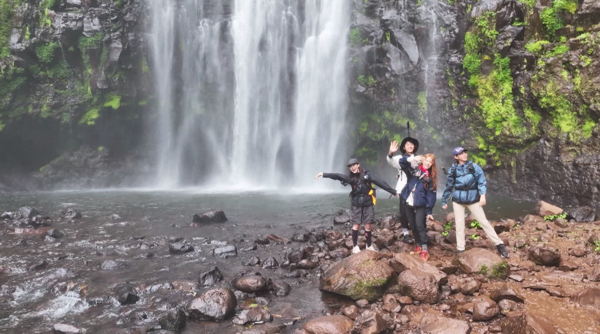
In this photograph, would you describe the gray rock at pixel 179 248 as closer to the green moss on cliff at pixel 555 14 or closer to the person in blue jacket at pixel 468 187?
the person in blue jacket at pixel 468 187

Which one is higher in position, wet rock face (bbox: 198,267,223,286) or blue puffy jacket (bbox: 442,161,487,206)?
blue puffy jacket (bbox: 442,161,487,206)

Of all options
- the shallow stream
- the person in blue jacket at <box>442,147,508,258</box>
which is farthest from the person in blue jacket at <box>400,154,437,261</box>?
the shallow stream

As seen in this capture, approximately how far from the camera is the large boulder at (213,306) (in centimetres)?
552

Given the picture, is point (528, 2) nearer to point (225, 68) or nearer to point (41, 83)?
point (225, 68)

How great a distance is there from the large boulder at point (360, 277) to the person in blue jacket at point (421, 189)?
135 cm

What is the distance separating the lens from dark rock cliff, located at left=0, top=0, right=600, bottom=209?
14.5m

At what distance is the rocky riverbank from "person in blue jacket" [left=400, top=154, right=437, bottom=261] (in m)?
0.56

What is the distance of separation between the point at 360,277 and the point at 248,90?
74.8ft

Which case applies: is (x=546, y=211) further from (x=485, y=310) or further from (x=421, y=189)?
(x=485, y=310)

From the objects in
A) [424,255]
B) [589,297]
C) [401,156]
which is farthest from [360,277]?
[589,297]

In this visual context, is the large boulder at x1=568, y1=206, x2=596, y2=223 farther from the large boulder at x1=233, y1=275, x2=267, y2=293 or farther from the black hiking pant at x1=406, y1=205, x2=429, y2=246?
the large boulder at x1=233, y1=275, x2=267, y2=293

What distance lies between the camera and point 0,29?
77.8ft

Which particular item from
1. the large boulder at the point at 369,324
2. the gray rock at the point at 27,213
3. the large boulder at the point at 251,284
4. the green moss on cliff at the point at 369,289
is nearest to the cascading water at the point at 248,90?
the gray rock at the point at 27,213

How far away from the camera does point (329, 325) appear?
16.0ft
